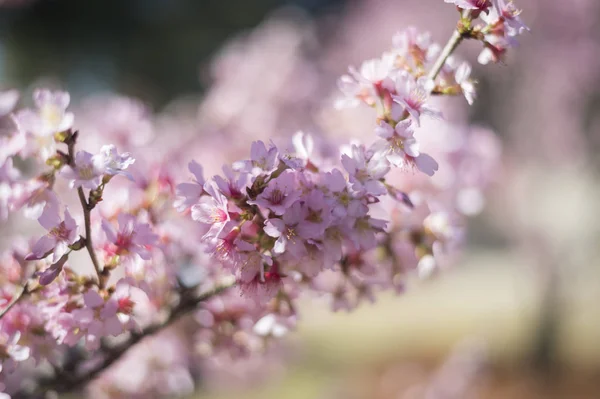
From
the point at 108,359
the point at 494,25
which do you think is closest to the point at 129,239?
the point at 108,359

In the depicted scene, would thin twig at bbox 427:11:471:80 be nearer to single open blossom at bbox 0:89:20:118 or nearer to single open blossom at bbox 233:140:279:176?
single open blossom at bbox 233:140:279:176

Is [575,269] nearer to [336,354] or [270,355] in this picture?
[336,354]

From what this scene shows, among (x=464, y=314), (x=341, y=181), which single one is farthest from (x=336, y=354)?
(x=341, y=181)

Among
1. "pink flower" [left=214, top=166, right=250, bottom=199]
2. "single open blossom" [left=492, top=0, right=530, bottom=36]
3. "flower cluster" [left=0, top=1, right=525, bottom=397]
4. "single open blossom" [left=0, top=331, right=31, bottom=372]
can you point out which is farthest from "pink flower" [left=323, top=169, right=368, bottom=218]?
"single open blossom" [left=0, top=331, right=31, bottom=372]

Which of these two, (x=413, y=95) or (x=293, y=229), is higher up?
(x=413, y=95)

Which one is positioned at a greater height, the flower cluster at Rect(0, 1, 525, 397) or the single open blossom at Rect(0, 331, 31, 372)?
the flower cluster at Rect(0, 1, 525, 397)

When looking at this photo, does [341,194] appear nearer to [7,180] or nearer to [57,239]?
[57,239]
